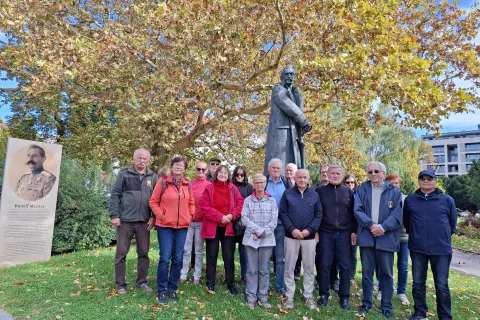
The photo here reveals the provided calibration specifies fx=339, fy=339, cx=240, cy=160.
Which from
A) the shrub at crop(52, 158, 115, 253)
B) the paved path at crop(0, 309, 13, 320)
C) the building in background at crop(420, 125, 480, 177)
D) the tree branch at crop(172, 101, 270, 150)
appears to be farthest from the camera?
the building in background at crop(420, 125, 480, 177)

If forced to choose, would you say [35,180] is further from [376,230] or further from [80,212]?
[376,230]

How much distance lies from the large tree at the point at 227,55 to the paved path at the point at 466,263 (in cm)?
565

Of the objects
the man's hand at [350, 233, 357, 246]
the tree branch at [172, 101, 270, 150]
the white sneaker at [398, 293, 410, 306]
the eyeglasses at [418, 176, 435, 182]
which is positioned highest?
the tree branch at [172, 101, 270, 150]

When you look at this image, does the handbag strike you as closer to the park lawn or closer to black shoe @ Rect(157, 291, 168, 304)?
black shoe @ Rect(157, 291, 168, 304)

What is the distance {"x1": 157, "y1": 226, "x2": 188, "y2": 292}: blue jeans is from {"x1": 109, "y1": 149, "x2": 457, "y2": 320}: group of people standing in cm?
1

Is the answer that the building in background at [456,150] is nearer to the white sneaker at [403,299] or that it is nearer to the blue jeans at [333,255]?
the white sneaker at [403,299]

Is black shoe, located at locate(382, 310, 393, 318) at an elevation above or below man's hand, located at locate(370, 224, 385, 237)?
below

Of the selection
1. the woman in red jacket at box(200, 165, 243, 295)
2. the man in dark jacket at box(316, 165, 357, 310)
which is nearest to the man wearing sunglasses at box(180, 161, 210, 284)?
the woman in red jacket at box(200, 165, 243, 295)

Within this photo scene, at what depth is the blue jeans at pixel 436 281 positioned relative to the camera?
4.64 metres

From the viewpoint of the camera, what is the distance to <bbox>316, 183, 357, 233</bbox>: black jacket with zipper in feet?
16.3

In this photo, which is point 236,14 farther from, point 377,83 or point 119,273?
point 119,273

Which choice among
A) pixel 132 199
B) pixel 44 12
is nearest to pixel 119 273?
pixel 132 199

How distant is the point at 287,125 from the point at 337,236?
2271mm

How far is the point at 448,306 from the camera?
4688 mm
